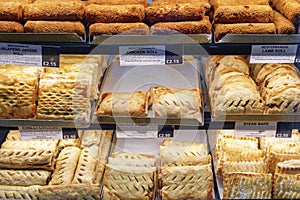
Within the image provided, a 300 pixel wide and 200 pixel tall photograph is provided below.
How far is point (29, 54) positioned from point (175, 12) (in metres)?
0.65

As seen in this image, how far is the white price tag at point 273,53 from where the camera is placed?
1.73m

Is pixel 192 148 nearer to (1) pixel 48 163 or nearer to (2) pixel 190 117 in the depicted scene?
(2) pixel 190 117

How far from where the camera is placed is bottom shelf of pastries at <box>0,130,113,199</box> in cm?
196

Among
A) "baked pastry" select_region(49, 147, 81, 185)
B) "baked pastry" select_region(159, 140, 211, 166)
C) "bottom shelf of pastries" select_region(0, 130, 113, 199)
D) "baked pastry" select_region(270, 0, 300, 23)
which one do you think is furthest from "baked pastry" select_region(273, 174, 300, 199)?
"baked pastry" select_region(49, 147, 81, 185)

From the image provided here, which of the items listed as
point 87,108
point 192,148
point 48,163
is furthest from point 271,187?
point 48,163

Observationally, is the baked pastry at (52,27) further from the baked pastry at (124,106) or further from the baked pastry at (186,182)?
the baked pastry at (186,182)

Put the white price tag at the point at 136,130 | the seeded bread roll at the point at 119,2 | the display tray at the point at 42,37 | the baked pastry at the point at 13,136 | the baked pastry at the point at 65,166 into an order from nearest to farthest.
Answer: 1. the display tray at the point at 42,37
2. the seeded bread roll at the point at 119,2
3. the white price tag at the point at 136,130
4. the baked pastry at the point at 65,166
5. the baked pastry at the point at 13,136

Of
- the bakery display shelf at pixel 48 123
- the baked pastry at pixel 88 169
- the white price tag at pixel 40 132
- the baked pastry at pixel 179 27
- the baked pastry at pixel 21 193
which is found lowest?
the baked pastry at pixel 21 193

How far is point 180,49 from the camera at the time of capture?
1.74 meters

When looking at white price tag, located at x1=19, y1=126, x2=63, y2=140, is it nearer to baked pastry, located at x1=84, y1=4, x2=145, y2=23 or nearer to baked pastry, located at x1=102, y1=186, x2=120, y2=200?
baked pastry, located at x1=102, y1=186, x2=120, y2=200

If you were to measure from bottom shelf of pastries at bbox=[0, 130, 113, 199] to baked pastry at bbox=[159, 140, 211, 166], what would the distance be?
328 millimetres

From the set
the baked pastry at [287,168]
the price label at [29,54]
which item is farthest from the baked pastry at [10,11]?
the baked pastry at [287,168]

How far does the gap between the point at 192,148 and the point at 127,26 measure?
0.80 meters

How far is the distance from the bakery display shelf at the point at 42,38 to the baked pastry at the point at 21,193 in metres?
0.73
